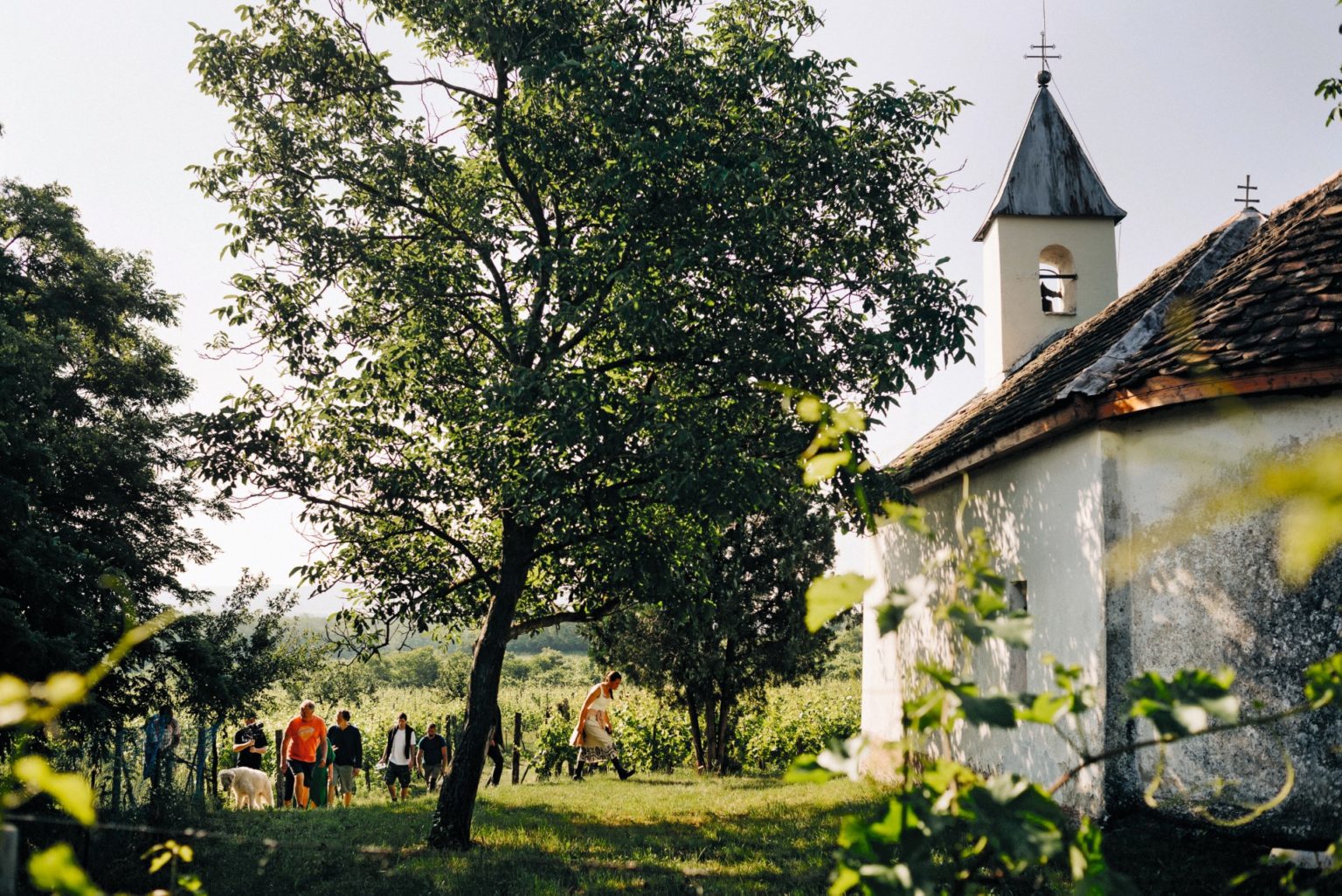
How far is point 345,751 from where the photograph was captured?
50.8ft

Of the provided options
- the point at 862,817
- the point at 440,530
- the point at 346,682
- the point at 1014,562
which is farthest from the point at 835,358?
the point at 346,682

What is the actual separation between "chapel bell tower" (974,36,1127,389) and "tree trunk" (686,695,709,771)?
31.0 feet

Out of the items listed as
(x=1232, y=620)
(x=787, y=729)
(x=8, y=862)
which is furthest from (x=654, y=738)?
(x=8, y=862)

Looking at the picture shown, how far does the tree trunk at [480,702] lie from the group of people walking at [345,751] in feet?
11.6

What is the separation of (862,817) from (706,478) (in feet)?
21.5

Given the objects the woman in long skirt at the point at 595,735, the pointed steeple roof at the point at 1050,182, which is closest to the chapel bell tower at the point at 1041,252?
the pointed steeple roof at the point at 1050,182

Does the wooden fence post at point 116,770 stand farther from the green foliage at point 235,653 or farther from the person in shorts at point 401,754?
the person in shorts at point 401,754

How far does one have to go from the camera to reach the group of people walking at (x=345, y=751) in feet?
47.6

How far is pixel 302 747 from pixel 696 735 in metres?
8.77

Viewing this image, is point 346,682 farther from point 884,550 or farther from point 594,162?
point 594,162

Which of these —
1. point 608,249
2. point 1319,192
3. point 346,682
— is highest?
point 1319,192

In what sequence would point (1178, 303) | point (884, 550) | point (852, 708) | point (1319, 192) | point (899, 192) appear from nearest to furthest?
point (1178, 303) < point (1319, 192) < point (899, 192) < point (884, 550) < point (852, 708)

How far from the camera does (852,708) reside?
24.5 meters

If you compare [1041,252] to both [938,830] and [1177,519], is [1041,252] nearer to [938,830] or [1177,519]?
[1177,519]
